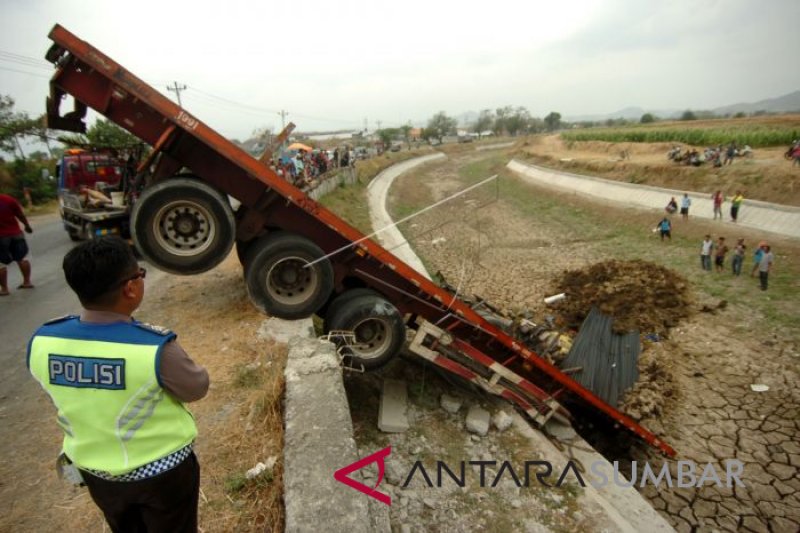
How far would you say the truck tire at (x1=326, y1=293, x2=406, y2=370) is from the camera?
16.4 ft

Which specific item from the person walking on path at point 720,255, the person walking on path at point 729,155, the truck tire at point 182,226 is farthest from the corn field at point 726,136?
the truck tire at point 182,226

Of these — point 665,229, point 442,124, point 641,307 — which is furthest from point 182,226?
point 442,124

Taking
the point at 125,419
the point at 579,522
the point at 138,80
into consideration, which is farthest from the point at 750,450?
the point at 138,80

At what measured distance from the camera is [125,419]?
5.57 ft

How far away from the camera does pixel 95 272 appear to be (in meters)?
1.65

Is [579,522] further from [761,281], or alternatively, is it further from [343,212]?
[343,212]

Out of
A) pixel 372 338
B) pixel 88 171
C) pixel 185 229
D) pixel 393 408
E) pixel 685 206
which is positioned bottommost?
pixel 393 408

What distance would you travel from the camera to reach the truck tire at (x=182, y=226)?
4.02 meters

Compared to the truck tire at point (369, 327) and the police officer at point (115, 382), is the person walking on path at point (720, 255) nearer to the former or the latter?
the truck tire at point (369, 327)

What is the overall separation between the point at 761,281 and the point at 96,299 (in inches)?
579

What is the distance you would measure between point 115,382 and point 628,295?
1285 cm

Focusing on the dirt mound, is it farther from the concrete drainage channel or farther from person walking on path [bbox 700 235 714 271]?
the concrete drainage channel

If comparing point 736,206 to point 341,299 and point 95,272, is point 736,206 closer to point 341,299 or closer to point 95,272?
point 341,299

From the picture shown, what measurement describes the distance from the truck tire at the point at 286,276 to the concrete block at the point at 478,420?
2608 mm
